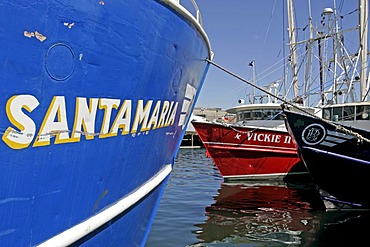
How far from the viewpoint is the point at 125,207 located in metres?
2.50

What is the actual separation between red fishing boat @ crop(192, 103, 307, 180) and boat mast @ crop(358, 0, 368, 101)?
3.57 m

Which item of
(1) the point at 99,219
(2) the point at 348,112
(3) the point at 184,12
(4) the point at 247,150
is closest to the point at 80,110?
(1) the point at 99,219

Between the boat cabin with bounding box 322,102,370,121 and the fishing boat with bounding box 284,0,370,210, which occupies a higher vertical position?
the boat cabin with bounding box 322,102,370,121

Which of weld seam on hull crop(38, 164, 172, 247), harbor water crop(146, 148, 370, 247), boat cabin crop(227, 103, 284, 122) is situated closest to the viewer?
weld seam on hull crop(38, 164, 172, 247)

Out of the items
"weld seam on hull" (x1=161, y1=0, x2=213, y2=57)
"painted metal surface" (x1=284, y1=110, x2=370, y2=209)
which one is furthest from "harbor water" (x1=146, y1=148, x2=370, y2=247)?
"weld seam on hull" (x1=161, y1=0, x2=213, y2=57)

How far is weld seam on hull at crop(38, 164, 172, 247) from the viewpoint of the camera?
186cm

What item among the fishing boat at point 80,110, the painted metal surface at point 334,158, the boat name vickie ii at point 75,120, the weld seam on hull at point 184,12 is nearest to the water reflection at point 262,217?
the painted metal surface at point 334,158

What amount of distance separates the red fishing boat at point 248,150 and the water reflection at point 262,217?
1.76 meters

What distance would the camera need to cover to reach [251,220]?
7473 millimetres

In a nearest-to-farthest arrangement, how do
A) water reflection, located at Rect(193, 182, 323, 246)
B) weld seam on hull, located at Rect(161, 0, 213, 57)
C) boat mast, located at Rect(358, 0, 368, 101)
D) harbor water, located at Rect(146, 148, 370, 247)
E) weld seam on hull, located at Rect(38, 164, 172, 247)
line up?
weld seam on hull, located at Rect(38, 164, 172, 247)
weld seam on hull, located at Rect(161, 0, 213, 57)
harbor water, located at Rect(146, 148, 370, 247)
water reflection, located at Rect(193, 182, 323, 246)
boat mast, located at Rect(358, 0, 368, 101)

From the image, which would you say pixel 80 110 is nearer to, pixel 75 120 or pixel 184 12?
pixel 75 120

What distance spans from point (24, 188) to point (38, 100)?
0.40m

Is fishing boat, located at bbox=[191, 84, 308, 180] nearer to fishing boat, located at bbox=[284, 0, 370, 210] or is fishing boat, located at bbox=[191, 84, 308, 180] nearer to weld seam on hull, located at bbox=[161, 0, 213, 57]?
fishing boat, located at bbox=[284, 0, 370, 210]

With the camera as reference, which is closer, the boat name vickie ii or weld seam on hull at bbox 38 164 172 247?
the boat name vickie ii
